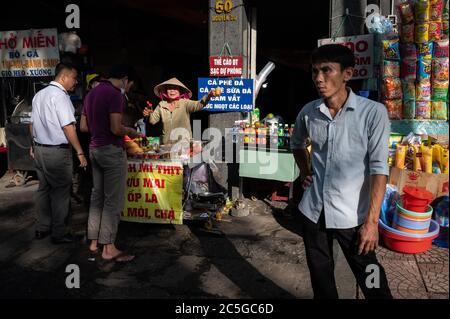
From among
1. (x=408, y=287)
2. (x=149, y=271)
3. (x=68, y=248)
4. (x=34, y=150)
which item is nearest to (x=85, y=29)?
(x=34, y=150)

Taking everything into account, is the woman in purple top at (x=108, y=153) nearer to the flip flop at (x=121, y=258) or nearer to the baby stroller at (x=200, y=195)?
the flip flop at (x=121, y=258)

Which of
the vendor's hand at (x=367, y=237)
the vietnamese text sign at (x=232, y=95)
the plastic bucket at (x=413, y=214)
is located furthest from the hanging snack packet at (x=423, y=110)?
the vendor's hand at (x=367, y=237)

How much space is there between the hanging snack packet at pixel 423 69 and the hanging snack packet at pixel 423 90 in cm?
5

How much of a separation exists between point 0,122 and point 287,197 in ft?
21.7

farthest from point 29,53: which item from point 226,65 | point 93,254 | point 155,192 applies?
point 93,254

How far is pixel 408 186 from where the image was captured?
489 cm

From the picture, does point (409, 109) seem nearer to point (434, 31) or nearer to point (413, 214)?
point (434, 31)

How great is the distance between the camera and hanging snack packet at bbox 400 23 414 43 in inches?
202

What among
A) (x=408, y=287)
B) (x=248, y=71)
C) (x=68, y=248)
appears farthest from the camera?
(x=248, y=71)

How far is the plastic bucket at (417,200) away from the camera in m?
4.37

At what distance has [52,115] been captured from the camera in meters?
4.66

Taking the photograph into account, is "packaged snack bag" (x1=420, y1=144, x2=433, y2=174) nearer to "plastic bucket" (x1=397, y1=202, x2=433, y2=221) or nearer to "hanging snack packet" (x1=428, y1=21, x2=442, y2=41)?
"plastic bucket" (x1=397, y1=202, x2=433, y2=221)
